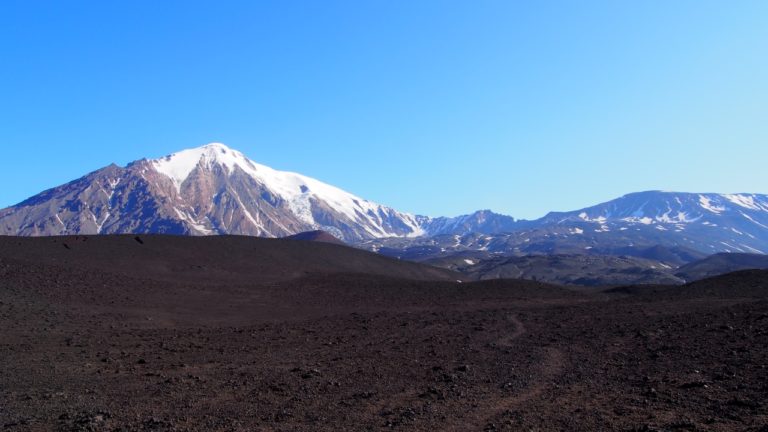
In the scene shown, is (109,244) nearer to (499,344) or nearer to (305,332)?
(305,332)

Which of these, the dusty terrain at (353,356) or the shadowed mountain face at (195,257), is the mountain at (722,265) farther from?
the dusty terrain at (353,356)

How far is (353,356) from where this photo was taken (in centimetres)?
2262

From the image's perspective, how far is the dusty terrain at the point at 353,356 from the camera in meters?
14.0

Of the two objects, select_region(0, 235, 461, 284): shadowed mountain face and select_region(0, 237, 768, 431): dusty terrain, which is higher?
select_region(0, 235, 461, 284): shadowed mountain face

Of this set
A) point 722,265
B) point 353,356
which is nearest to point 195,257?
point 353,356

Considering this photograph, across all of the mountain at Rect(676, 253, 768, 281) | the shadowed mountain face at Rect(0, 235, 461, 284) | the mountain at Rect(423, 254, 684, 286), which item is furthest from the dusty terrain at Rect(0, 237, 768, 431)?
the mountain at Rect(676, 253, 768, 281)

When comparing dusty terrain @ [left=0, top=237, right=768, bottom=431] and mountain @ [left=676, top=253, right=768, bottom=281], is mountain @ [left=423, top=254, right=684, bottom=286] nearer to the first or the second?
mountain @ [left=676, top=253, right=768, bottom=281]

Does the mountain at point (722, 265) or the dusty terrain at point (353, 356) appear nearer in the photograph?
the dusty terrain at point (353, 356)

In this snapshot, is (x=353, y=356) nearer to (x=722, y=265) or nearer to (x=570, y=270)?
(x=570, y=270)

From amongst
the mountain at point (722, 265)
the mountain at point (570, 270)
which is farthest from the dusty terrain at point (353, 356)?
the mountain at point (722, 265)

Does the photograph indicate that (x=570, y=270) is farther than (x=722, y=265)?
No

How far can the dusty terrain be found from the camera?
14.0m

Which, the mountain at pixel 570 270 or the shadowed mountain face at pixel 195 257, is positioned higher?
the shadowed mountain face at pixel 195 257

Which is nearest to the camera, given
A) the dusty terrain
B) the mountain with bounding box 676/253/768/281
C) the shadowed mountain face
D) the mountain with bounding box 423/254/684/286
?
the dusty terrain
